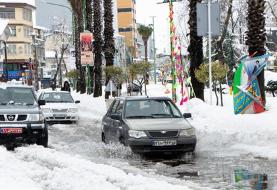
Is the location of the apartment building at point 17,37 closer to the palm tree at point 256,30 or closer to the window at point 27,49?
the window at point 27,49

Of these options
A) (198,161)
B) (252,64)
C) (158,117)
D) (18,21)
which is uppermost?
(18,21)

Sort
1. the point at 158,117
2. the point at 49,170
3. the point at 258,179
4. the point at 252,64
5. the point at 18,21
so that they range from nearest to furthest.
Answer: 1. the point at 258,179
2. the point at 49,170
3. the point at 158,117
4. the point at 252,64
5. the point at 18,21

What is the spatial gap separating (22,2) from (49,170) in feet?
365

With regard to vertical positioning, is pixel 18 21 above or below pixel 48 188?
above

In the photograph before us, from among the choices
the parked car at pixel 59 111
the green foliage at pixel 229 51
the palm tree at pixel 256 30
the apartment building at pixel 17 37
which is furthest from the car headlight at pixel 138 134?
the apartment building at pixel 17 37

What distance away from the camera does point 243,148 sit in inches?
521

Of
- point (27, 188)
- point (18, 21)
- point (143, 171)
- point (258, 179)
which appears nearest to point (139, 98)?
point (143, 171)

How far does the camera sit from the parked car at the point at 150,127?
12.1 meters

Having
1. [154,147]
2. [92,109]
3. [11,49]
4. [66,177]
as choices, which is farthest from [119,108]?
[11,49]

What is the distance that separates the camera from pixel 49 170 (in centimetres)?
1012

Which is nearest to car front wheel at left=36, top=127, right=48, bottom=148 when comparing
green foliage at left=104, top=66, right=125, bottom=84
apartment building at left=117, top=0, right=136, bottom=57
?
green foliage at left=104, top=66, right=125, bottom=84

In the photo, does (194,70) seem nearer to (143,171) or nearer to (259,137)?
(259,137)

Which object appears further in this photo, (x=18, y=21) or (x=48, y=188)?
(x=18, y=21)

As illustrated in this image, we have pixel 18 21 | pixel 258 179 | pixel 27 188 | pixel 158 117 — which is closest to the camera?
pixel 27 188
